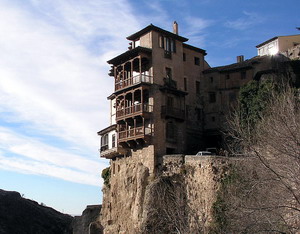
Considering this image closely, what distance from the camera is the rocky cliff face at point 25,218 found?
8300cm

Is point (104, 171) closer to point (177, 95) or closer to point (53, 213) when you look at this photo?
point (177, 95)

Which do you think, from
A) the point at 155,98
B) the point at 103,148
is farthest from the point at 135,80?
the point at 103,148

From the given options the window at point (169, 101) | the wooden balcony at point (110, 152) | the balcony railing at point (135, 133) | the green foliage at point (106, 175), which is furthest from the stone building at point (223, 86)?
the green foliage at point (106, 175)

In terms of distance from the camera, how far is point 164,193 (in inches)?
1684

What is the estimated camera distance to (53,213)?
9294 cm

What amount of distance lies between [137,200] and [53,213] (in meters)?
51.1

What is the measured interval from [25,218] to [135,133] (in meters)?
46.0

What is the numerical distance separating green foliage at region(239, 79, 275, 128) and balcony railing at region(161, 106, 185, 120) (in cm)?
680

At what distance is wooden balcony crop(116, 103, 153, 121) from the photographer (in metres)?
48.3

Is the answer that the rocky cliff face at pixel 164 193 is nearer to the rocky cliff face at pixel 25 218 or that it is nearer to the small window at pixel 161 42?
the small window at pixel 161 42

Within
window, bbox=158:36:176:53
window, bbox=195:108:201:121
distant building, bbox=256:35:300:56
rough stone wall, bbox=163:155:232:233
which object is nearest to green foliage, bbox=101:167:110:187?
window, bbox=195:108:201:121

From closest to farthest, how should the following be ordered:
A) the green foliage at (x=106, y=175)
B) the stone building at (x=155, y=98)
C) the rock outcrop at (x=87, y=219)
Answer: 1. the stone building at (x=155, y=98)
2. the green foliage at (x=106, y=175)
3. the rock outcrop at (x=87, y=219)

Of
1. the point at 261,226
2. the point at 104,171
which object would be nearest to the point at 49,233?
the point at 104,171

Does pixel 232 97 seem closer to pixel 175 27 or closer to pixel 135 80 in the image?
pixel 175 27
